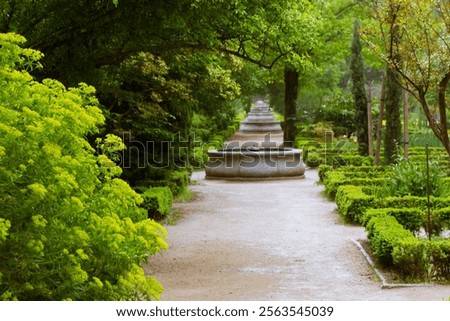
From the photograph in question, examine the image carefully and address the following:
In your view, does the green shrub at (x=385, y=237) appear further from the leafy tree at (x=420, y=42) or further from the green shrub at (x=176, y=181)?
the green shrub at (x=176, y=181)

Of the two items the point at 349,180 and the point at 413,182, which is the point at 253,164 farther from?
the point at 413,182

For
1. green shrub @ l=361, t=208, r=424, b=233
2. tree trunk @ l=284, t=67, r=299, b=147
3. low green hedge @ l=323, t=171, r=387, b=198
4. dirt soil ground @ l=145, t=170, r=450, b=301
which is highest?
tree trunk @ l=284, t=67, r=299, b=147

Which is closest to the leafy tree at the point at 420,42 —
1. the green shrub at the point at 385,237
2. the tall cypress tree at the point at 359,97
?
the green shrub at the point at 385,237

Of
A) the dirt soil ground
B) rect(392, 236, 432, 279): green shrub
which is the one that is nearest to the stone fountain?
the dirt soil ground

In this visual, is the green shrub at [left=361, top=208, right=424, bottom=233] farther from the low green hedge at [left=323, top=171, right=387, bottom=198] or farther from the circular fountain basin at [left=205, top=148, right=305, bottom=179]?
the circular fountain basin at [left=205, top=148, right=305, bottom=179]

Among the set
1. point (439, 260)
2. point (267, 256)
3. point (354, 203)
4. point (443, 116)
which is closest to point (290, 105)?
point (354, 203)

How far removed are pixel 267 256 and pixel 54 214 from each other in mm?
6095

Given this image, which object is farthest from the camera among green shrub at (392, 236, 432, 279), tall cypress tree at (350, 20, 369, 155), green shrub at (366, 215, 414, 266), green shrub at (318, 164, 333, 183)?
tall cypress tree at (350, 20, 369, 155)

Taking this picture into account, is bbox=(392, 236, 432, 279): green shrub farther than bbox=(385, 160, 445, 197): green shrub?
No

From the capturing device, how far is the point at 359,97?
27.2 m

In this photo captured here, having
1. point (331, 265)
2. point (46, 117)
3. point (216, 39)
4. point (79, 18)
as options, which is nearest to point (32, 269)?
point (46, 117)

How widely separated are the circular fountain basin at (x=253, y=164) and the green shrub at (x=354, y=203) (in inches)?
351

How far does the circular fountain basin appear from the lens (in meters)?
23.9

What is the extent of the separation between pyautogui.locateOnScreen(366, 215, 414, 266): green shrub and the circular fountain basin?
12761mm
